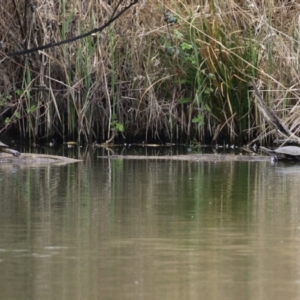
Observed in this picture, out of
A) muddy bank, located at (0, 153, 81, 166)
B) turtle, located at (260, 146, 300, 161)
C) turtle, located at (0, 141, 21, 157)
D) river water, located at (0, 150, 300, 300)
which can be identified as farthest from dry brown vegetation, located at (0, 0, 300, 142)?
river water, located at (0, 150, 300, 300)

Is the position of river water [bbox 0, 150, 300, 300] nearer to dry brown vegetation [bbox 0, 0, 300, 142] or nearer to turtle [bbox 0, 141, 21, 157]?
turtle [bbox 0, 141, 21, 157]

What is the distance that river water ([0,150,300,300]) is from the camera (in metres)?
4.46

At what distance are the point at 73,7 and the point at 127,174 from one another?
13.7 feet

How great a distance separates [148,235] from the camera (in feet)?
18.9

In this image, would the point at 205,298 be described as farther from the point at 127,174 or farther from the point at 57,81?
the point at 57,81

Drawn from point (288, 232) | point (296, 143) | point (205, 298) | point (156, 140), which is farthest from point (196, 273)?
point (156, 140)

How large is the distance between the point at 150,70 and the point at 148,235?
23.5 feet

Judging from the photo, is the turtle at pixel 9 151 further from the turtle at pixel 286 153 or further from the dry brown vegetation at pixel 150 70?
the turtle at pixel 286 153

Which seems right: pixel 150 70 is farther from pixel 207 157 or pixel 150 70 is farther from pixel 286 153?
pixel 286 153

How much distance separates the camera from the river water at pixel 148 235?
4.46m

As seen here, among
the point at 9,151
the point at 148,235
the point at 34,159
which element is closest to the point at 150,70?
the point at 9,151

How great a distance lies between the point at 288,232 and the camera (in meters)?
5.92

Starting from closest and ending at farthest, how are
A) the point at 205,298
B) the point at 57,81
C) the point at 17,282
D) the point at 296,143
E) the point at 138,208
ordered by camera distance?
the point at 205,298, the point at 17,282, the point at 138,208, the point at 296,143, the point at 57,81

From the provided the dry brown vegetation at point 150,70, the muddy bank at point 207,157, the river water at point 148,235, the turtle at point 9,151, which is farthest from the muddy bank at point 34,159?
the dry brown vegetation at point 150,70
